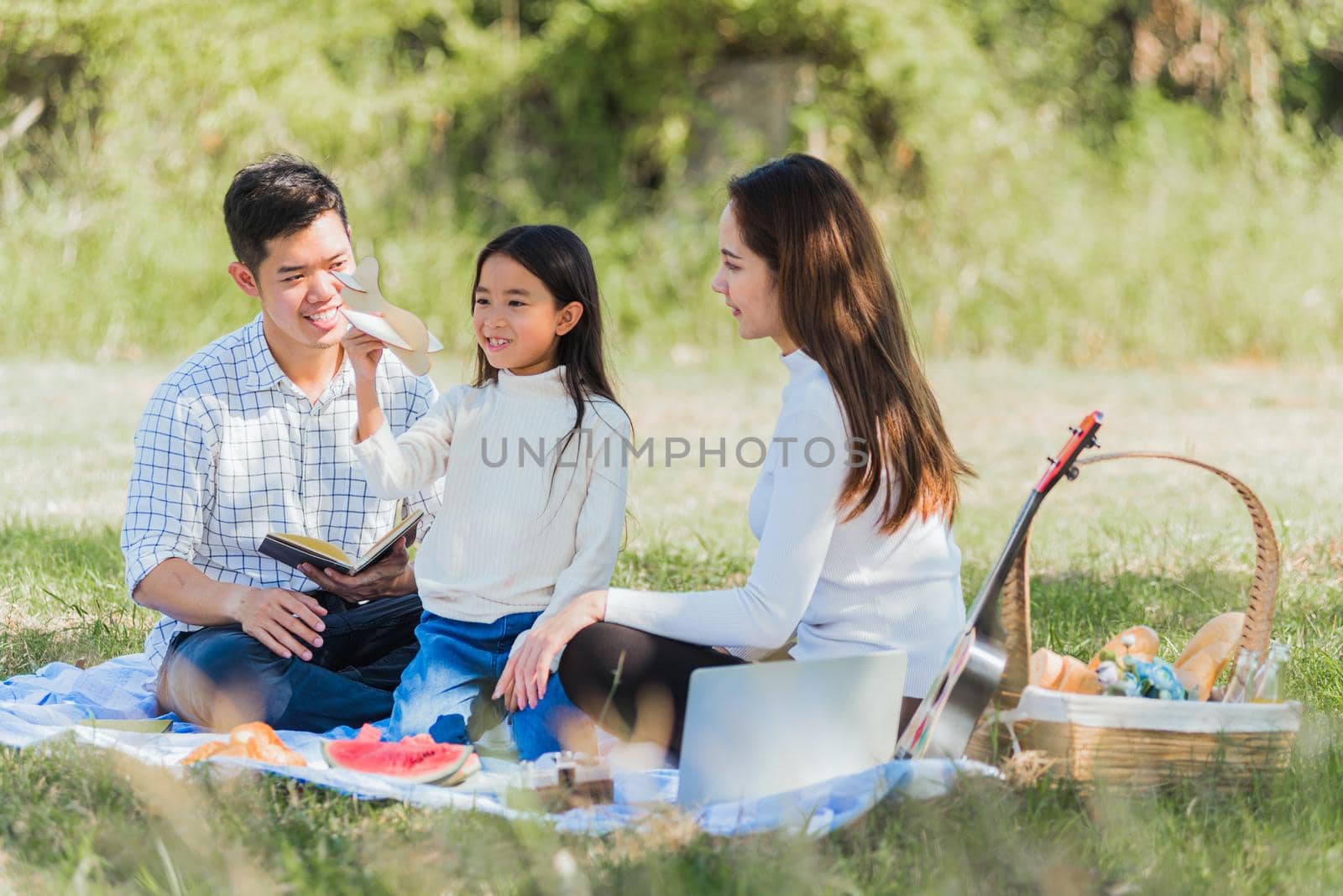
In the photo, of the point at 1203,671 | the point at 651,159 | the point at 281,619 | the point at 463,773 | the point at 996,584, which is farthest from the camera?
the point at 651,159

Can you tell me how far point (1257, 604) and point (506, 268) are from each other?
70.6 inches

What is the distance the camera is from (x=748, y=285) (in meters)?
3.06

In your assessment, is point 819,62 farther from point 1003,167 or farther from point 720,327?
point 720,327

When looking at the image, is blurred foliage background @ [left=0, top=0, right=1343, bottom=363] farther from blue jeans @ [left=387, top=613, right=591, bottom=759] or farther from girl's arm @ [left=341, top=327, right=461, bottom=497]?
blue jeans @ [left=387, top=613, right=591, bottom=759]

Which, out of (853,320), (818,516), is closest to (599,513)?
(818,516)

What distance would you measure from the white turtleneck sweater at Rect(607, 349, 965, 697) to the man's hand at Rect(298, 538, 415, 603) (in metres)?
0.86

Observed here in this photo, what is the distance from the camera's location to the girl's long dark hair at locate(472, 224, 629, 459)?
131 inches

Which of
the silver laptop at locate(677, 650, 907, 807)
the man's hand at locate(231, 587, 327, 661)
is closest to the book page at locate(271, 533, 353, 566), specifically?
the man's hand at locate(231, 587, 327, 661)

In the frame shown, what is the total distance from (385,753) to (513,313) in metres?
1.04

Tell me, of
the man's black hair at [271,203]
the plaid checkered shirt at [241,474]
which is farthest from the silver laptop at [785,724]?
the man's black hair at [271,203]

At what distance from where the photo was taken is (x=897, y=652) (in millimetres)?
2705

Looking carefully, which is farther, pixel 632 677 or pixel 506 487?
pixel 506 487

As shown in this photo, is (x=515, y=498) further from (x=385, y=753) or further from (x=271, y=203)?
(x=271, y=203)

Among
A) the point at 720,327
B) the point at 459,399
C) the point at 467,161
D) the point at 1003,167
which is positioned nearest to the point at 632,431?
the point at 459,399
